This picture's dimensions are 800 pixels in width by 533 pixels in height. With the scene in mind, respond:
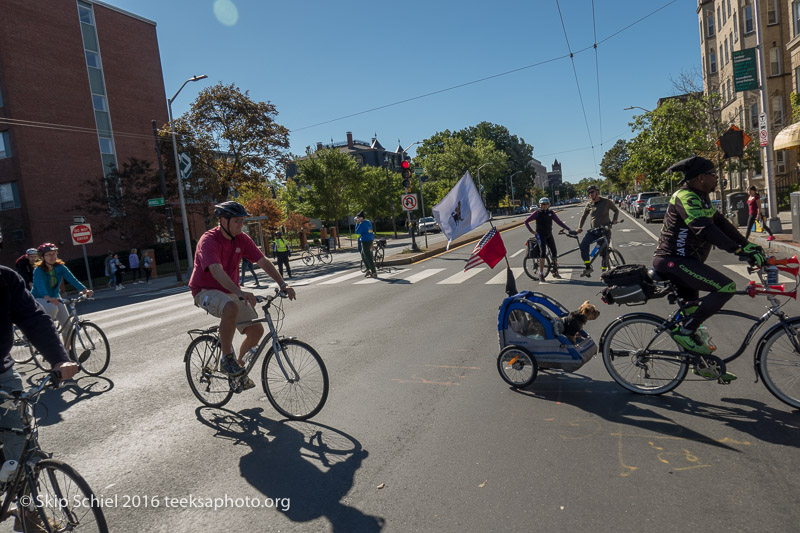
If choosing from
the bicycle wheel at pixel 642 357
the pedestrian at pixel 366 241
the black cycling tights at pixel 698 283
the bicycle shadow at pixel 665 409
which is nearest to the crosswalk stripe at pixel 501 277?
the pedestrian at pixel 366 241

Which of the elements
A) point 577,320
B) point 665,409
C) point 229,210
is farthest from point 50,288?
point 665,409

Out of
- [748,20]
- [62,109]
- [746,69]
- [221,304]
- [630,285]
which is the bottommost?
[630,285]

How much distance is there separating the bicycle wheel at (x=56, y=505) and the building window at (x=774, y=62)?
4093 cm

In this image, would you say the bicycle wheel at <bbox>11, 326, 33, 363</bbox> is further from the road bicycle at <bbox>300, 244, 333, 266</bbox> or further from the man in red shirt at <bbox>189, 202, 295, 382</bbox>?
the road bicycle at <bbox>300, 244, 333, 266</bbox>

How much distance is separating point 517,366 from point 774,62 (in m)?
38.0

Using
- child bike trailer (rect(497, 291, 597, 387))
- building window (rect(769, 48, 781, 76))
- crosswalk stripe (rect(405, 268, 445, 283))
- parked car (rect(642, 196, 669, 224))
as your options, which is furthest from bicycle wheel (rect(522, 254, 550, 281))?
building window (rect(769, 48, 781, 76))

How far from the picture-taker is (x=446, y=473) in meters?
3.51

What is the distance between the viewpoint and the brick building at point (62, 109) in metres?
30.4

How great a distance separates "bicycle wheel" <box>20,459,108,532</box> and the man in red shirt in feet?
6.93

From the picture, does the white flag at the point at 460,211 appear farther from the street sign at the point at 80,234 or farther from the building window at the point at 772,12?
the building window at the point at 772,12

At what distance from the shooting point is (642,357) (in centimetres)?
458

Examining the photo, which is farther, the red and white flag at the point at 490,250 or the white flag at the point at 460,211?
the white flag at the point at 460,211

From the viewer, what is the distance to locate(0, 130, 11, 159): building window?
30562 mm

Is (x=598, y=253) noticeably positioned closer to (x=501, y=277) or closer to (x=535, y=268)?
(x=535, y=268)
